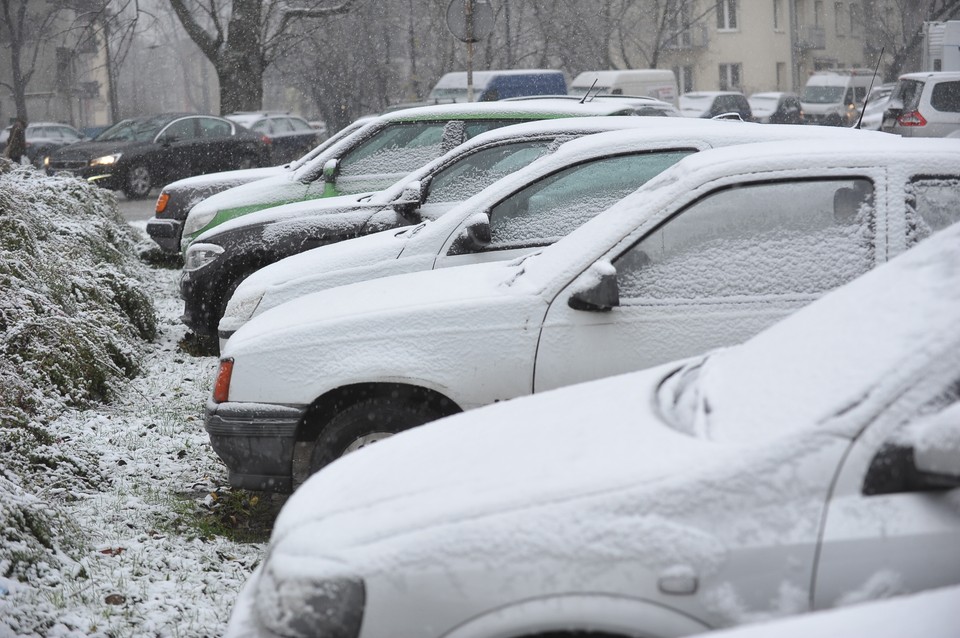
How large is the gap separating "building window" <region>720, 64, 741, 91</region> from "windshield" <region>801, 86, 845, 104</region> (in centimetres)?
1470

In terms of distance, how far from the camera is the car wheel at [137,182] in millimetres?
21531

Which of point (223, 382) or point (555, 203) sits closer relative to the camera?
point (223, 382)

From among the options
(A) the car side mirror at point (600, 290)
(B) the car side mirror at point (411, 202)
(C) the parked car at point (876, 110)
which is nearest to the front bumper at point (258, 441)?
(A) the car side mirror at point (600, 290)

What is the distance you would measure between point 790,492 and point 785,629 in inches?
16.3

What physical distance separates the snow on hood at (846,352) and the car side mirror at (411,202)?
14.7 ft

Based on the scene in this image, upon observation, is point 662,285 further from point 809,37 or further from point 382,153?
point 809,37

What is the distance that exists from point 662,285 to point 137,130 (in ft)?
68.8

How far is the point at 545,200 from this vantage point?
5.89 m

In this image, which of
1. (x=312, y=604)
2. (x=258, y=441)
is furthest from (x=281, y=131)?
(x=312, y=604)

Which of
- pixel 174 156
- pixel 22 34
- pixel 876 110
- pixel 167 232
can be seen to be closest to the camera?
pixel 167 232

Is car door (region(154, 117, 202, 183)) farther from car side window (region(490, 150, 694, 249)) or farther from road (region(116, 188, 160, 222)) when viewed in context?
car side window (region(490, 150, 694, 249))

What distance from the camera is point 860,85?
127 ft

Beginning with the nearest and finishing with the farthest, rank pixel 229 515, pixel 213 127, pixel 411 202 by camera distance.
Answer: pixel 229 515
pixel 411 202
pixel 213 127

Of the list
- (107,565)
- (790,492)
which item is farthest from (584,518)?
(107,565)
